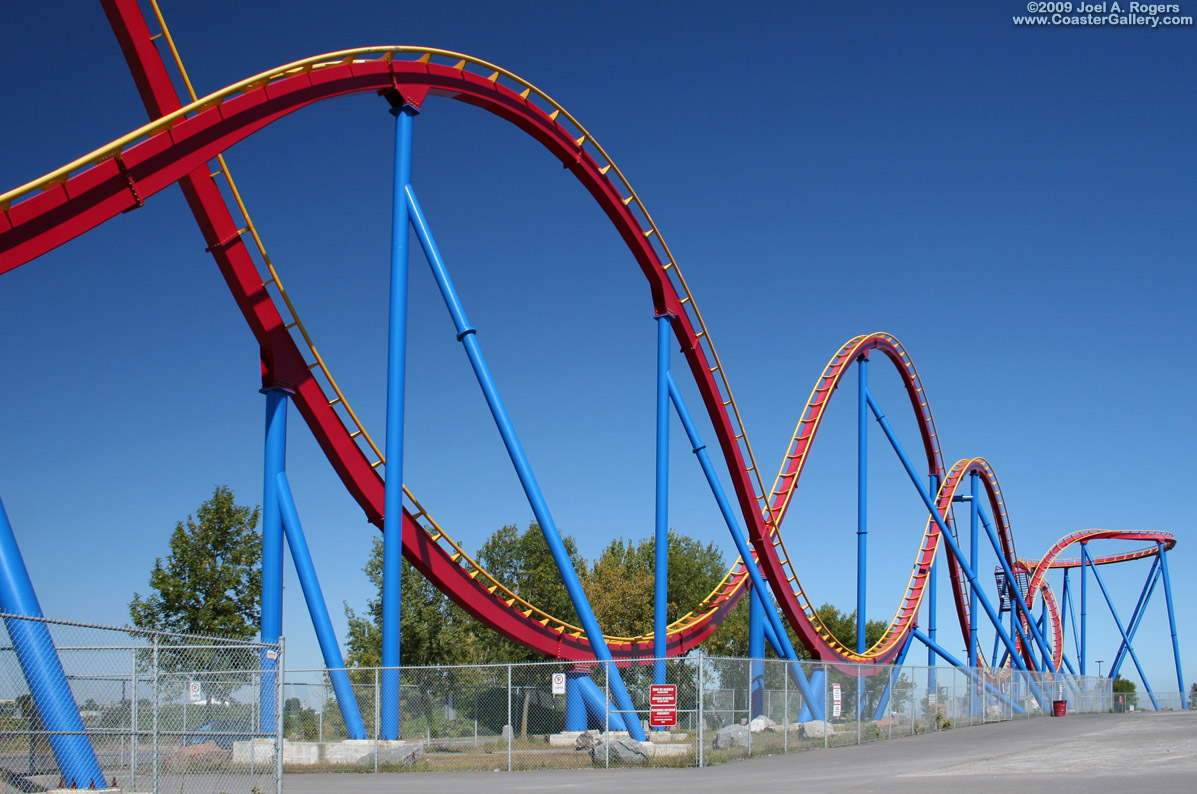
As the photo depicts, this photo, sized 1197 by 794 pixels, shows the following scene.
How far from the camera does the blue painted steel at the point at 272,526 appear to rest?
1786cm

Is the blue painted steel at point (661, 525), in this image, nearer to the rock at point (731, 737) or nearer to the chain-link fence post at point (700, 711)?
the rock at point (731, 737)

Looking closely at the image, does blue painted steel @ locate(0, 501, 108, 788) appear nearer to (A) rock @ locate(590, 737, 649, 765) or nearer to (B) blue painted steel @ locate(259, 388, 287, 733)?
(B) blue painted steel @ locate(259, 388, 287, 733)

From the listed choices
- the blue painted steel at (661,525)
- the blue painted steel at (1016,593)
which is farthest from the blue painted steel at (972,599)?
the blue painted steel at (661,525)

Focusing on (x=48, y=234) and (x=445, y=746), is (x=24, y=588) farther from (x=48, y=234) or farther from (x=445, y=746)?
(x=445, y=746)

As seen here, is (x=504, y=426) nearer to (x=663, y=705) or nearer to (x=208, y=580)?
(x=663, y=705)

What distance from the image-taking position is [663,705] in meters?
18.0

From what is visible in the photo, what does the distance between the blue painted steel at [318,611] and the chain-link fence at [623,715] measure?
240 mm

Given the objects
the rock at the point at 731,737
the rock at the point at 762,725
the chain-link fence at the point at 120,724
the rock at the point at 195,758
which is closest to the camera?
the chain-link fence at the point at 120,724

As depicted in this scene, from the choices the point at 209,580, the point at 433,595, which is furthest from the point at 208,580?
the point at 433,595

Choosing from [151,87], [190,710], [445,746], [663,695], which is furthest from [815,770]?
[151,87]

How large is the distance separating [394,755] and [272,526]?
421 centimetres

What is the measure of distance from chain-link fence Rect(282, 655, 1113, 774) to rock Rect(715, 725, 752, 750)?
35 millimetres

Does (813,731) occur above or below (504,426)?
below

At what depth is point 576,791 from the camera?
1392cm
